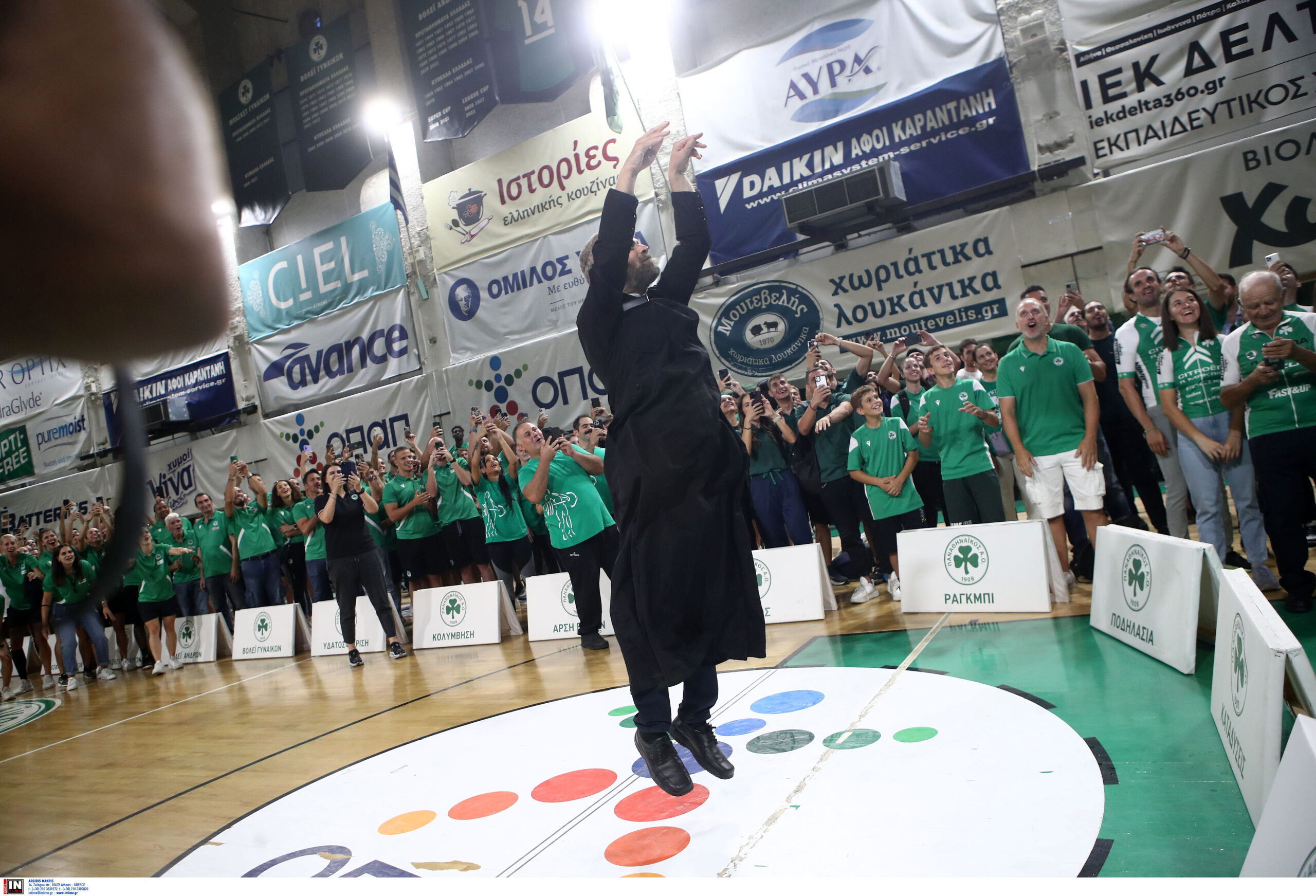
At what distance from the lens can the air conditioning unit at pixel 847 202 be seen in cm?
908

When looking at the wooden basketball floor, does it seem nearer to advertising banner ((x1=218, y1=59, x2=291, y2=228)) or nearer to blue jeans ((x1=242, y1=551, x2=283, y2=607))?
blue jeans ((x1=242, y1=551, x2=283, y2=607))

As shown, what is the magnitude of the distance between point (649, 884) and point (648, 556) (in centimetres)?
102

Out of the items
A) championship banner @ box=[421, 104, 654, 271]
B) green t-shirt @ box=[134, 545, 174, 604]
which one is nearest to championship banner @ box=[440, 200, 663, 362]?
championship banner @ box=[421, 104, 654, 271]

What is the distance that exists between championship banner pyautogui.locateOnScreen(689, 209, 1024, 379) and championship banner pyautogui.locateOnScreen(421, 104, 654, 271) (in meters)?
2.19

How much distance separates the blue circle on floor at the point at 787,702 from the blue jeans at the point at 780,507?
2722 mm

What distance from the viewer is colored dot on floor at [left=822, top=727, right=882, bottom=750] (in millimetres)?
3057

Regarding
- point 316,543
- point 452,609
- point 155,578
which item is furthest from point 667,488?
point 155,578

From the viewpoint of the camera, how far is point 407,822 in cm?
307

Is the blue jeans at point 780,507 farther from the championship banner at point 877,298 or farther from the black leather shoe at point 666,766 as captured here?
the black leather shoe at point 666,766

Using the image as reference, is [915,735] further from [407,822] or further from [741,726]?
[407,822]

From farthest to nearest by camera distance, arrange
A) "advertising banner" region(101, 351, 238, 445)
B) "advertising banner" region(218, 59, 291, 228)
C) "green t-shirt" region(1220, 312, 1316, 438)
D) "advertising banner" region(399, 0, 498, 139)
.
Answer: "advertising banner" region(101, 351, 238, 445) < "advertising banner" region(399, 0, 498, 139) < "advertising banner" region(218, 59, 291, 228) < "green t-shirt" region(1220, 312, 1316, 438)

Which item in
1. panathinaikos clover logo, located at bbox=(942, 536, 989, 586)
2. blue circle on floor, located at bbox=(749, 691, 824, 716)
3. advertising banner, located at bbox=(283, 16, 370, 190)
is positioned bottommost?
blue circle on floor, located at bbox=(749, 691, 824, 716)

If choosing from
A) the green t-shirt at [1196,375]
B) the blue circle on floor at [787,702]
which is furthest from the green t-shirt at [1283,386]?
the blue circle on floor at [787,702]

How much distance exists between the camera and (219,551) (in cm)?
906
